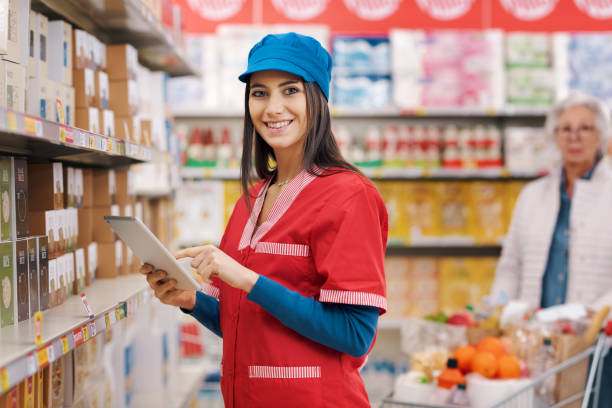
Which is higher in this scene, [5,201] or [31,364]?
[5,201]

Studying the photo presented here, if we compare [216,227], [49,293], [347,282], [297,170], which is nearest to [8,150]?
[49,293]

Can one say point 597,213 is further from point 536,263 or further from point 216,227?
point 216,227

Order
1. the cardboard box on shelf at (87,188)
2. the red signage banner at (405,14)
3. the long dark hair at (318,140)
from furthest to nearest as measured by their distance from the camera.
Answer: the red signage banner at (405,14)
the cardboard box on shelf at (87,188)
the long dark hair at (318,140)

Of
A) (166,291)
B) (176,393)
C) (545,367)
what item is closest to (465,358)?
(545,367)

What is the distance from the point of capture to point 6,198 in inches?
63.9

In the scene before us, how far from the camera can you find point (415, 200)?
181 inches

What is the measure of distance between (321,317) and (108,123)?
1.22m

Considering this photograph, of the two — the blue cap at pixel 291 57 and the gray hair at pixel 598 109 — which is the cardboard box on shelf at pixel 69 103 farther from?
the gray hair at pixel 598 109

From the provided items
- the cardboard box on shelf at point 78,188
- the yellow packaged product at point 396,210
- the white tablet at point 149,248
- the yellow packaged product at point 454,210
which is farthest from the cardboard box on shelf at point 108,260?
the yellow packaged product at point 454,210

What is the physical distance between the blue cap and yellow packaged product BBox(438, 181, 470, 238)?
3109mm

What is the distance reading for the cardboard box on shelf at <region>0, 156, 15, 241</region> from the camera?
5.25 ft

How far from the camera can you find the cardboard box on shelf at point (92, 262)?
2271mm

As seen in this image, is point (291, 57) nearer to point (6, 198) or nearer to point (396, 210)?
point (6, 198)

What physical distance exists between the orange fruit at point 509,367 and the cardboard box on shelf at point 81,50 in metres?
1.77
